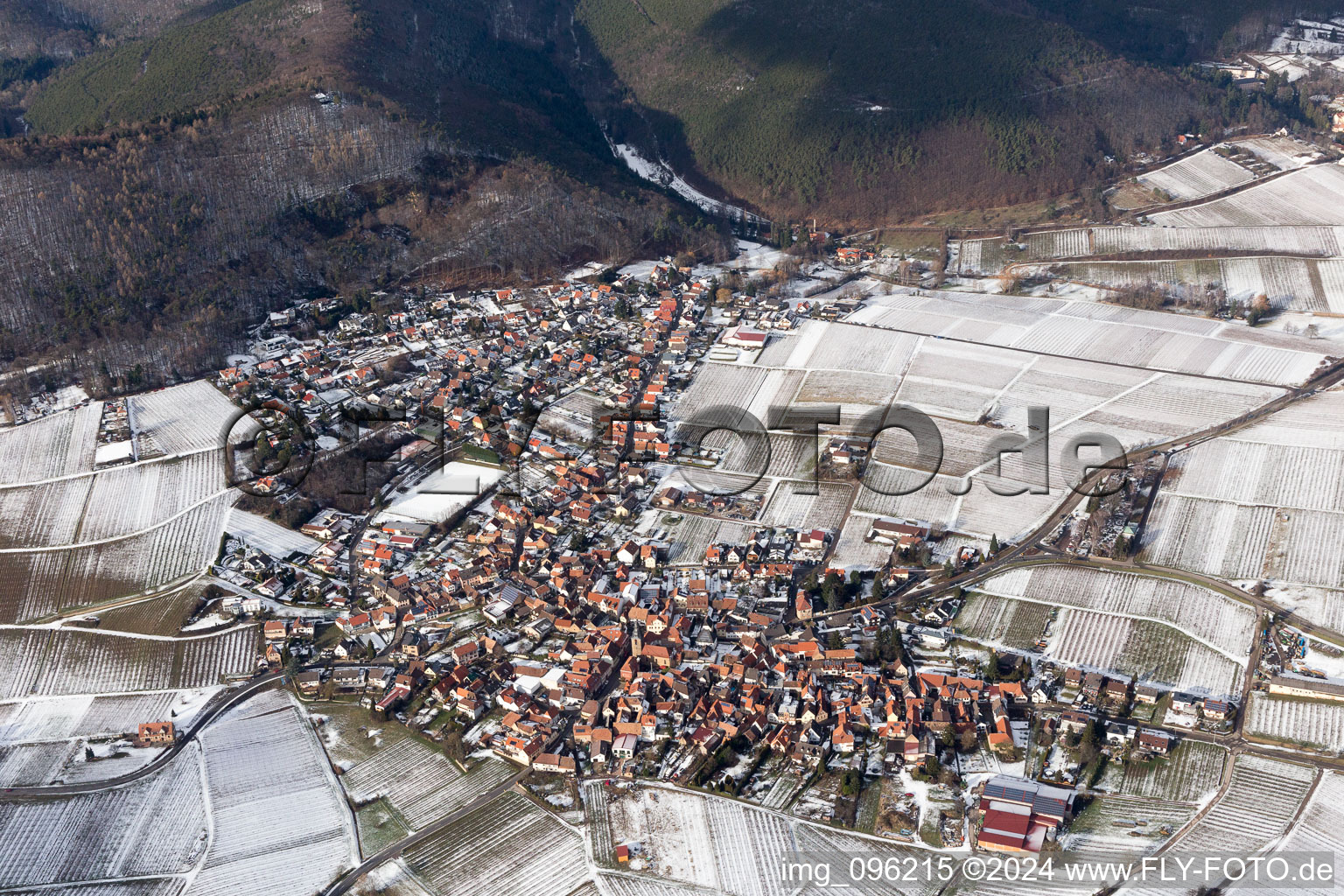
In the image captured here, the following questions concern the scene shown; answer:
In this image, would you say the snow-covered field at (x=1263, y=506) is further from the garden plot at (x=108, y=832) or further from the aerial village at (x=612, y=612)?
the garden plot at (x=108, y=832)

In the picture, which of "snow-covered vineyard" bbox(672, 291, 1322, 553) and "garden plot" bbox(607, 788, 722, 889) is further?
"snow-covered vineyard" bbox(672, 291, 1322, 553)

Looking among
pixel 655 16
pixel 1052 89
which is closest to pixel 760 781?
pixel 1052 89

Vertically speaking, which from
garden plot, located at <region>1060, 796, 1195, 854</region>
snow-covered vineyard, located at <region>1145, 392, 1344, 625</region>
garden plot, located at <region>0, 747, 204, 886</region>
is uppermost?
snow-covered vineyard, located at <region>1145, 392, 1344, 625</region>

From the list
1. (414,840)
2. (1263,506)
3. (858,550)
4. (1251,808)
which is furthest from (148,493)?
(1263,506)

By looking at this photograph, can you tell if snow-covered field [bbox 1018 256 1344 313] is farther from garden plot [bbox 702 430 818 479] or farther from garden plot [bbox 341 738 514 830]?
garden plot [bbox 341 738 514 830]

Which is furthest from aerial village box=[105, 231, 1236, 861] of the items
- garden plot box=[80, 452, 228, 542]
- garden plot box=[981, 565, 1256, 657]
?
garden plot box=[981, 565, 1256, 657]

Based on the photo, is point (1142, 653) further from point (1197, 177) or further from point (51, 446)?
point (1197, 177)
